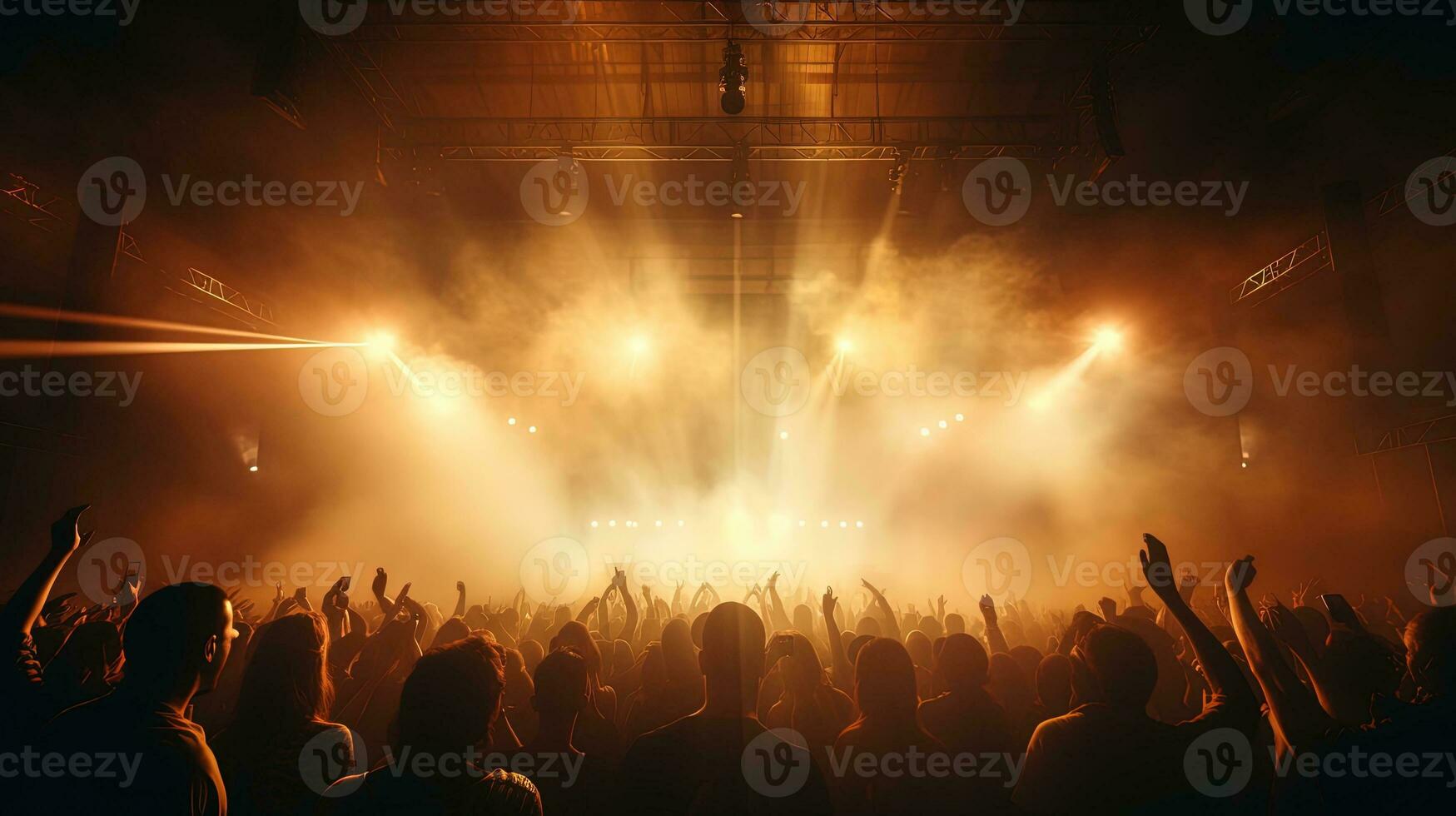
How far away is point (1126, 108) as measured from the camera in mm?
8523

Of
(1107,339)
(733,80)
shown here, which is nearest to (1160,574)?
(733,80)

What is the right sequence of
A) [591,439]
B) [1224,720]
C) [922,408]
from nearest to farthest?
[1224,720]
[922,408]
[591,439]

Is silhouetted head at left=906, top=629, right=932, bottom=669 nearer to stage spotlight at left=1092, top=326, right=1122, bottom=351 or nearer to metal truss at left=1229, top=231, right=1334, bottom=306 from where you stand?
metal truss at left=1229, top=231, right=1334, bottom=306

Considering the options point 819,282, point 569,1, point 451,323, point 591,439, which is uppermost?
point 569,1

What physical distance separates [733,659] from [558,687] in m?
0.89

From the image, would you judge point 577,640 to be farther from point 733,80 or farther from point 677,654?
point 733,80

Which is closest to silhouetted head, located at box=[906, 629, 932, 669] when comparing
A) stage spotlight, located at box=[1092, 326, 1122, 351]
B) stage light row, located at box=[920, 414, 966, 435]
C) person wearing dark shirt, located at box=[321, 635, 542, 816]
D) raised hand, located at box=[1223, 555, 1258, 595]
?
raised hand, located at box=[1223, 555, 1258, 595]

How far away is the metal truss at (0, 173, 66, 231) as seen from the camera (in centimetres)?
677

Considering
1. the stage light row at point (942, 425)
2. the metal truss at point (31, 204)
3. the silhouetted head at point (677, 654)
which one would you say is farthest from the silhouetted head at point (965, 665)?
the stage light row at point (942, 425)

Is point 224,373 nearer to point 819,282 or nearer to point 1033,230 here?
point 819,282

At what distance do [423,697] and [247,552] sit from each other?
1273cm

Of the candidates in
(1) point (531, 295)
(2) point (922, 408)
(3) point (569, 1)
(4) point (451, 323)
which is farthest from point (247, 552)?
(2) point (922, 408)

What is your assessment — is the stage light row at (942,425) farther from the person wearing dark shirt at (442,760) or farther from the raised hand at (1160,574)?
the person wearing dark shirt at (442,760)

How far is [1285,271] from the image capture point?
28.7 ft
